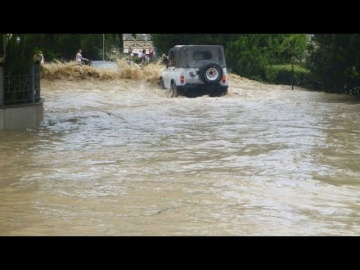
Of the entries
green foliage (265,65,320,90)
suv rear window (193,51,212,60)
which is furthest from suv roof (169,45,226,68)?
green foliage (265,65,320,90)

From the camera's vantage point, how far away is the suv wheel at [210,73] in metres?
24.4

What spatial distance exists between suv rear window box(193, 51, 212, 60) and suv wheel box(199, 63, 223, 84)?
2.11 ft

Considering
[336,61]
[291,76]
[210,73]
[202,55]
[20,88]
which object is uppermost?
[202,55]

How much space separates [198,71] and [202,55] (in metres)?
1.02

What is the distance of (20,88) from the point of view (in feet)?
55.6

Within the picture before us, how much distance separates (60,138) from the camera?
15992mm

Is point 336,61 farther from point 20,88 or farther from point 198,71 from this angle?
point 20,88

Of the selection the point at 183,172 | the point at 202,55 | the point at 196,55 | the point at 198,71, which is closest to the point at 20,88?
the point at 183,172

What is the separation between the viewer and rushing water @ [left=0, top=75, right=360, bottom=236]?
315 inches

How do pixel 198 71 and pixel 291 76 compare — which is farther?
pixel 291 76

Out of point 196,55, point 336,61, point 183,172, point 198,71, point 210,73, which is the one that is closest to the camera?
point 183,172

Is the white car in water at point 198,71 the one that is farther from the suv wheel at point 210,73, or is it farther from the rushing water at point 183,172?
the rushing water at point 183,172

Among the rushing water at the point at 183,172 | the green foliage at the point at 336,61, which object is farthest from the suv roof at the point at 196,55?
the green foliage at the point at 336,61
